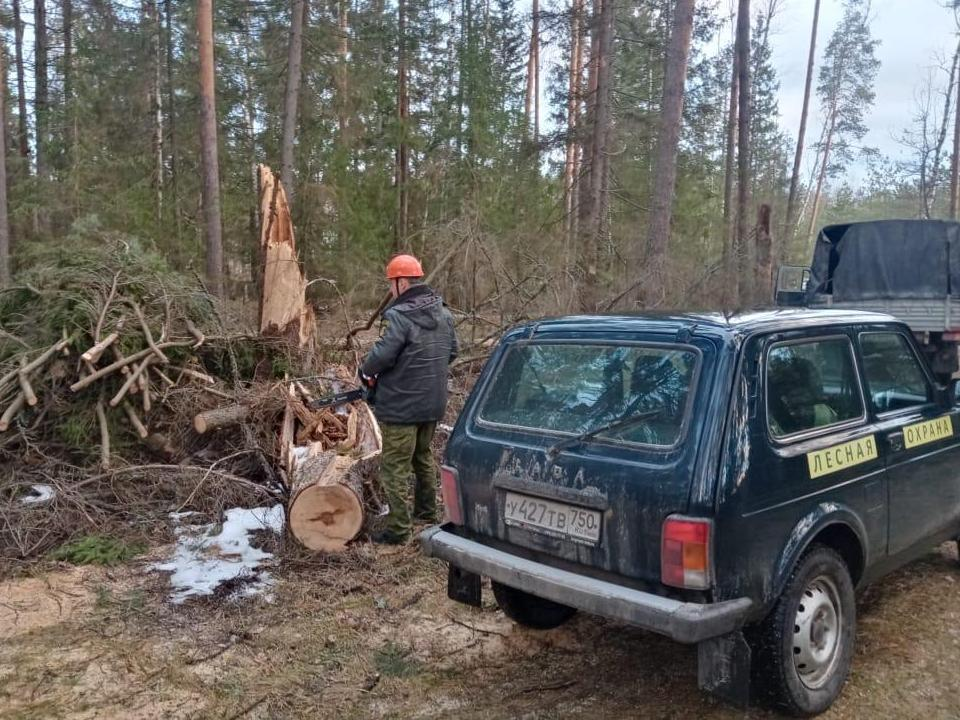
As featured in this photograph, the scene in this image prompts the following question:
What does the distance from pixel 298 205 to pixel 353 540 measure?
552 inches

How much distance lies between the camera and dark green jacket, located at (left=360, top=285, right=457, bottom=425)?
534 cm

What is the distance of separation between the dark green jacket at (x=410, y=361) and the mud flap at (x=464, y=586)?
1715 mm

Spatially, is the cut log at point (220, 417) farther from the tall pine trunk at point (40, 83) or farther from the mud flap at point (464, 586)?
the tall pine trunk at point (40, 83)

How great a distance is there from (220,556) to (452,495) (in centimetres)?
241

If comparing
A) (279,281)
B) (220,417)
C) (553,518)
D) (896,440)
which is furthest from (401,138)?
(553,518)

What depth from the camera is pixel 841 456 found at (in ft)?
11.2

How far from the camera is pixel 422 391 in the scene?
17.9ft

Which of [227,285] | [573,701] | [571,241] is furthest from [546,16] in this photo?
[573,701]

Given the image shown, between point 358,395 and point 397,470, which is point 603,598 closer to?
point 397,470

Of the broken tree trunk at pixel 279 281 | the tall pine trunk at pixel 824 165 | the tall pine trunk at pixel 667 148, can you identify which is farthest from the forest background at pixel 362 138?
A: the tall pine trunk at pixel 824 165

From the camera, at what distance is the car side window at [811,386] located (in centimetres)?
324

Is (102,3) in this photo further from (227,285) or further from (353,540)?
(353,540)

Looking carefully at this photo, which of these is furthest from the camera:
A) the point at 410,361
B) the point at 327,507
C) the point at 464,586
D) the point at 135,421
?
the point at 135,421

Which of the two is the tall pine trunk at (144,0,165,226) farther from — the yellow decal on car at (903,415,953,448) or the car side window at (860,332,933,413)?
the yellow decal on car at (903,415,953,448)
